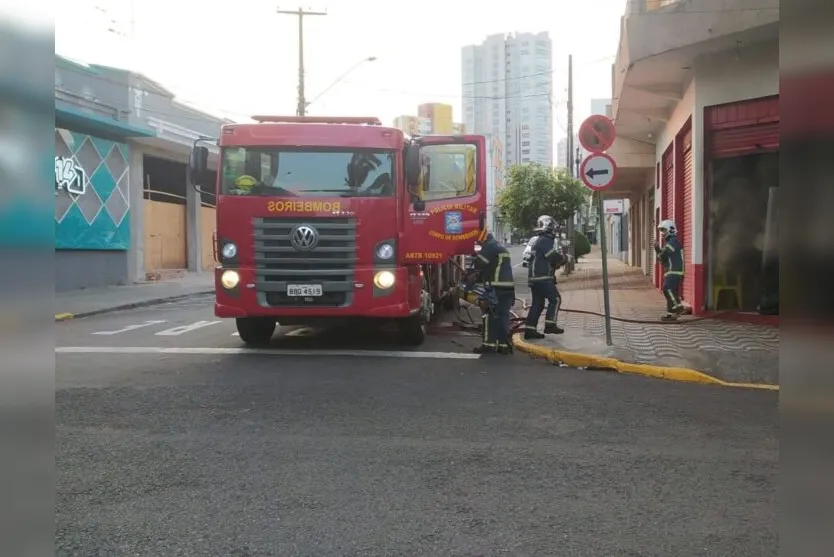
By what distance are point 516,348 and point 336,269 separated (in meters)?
2.77

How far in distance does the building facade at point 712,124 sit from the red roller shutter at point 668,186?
0.53 m

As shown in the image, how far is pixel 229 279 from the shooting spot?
28.6ft

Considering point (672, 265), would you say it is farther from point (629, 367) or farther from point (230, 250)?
point (230, 250)

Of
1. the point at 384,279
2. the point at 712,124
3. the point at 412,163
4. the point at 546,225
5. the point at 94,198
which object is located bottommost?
the point at 384,279

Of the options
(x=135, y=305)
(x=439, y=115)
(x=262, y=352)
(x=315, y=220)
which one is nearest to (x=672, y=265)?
(x=315, y=220)

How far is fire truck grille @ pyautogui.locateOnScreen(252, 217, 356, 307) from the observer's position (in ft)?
28.2

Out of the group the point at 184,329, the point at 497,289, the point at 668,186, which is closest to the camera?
the point at 497,289

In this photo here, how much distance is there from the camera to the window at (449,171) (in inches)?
363

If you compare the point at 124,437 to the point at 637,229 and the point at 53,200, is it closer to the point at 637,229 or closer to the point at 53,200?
the point at 53,200

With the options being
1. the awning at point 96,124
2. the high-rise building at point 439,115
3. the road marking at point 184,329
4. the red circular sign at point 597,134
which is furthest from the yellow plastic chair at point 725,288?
the high-rise building at point 439,115

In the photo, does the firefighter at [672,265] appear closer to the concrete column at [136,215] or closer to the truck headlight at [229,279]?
the truck headlight at [229,279]

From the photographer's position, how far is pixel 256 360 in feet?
28.1

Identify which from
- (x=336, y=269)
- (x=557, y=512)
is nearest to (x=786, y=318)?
(x=557, y=512)

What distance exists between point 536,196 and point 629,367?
61.2 ft
